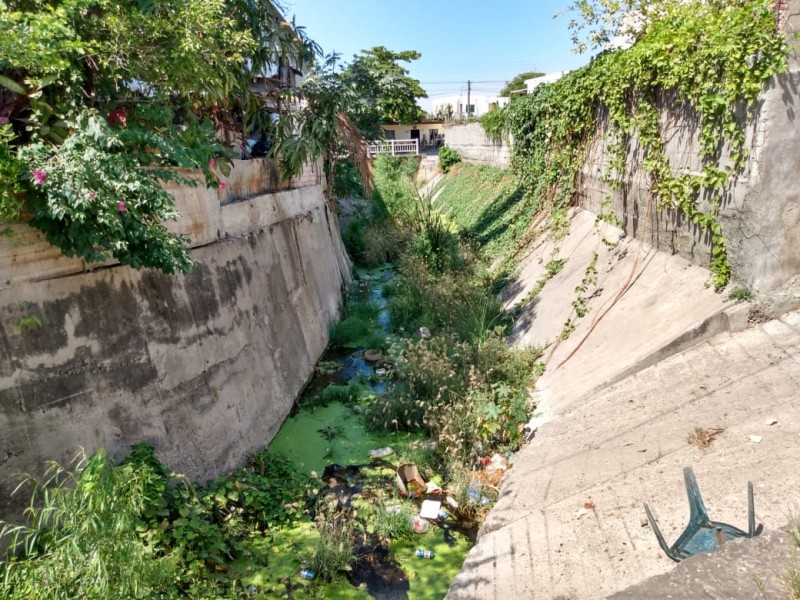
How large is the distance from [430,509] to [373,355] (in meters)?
3.85

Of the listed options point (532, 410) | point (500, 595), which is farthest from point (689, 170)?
point (500, 595)

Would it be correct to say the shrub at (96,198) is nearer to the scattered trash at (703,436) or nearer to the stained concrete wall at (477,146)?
the scattered trash at (703,436)

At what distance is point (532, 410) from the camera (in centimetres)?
588

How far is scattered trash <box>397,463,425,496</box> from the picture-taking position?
17.6ft

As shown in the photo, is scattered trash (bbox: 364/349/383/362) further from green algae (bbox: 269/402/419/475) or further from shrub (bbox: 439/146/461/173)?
shrub (bbox: 439/146/461/173)

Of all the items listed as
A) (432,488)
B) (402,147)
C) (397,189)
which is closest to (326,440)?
(432,488)

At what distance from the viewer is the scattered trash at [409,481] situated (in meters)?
5.37

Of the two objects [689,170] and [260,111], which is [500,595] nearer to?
[689,170]

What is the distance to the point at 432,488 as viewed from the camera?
17.8 ft

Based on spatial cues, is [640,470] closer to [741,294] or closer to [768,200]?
[741,294]

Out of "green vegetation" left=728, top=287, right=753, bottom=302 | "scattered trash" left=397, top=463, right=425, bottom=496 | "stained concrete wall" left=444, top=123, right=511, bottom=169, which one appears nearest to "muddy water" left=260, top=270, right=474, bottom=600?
"scattered trash" left=397, top=463, right=425, bottom=496

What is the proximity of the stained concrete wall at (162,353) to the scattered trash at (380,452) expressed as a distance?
4.08 feet

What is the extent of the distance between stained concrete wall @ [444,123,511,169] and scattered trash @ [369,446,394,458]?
10.3 meters

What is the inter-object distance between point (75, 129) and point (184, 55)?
48.0 inches
